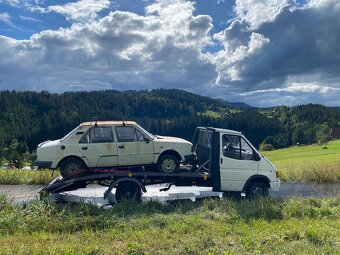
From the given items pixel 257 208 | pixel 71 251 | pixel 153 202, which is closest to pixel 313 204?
pixel 257 208

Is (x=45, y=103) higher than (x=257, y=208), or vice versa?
(x=45, y=103)

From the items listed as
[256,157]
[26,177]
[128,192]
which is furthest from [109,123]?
[26,177]

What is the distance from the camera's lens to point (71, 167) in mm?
9984

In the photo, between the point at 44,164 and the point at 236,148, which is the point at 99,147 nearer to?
Result: the point at 44,164

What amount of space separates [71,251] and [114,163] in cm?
442

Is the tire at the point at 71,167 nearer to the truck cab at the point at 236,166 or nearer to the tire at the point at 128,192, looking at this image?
the tire at the point at 128,192

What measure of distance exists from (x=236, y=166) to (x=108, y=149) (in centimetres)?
377

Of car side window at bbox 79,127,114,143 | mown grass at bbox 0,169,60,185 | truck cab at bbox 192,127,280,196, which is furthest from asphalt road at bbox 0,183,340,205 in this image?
car side window at bbox 79,127,114,143

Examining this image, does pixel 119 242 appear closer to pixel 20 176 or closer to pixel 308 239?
pixel 308 239

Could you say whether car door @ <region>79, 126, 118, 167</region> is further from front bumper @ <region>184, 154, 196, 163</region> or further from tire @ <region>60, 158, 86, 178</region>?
front bumper @ <region>184, 154, 196, 163</region>

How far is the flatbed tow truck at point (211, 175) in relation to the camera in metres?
9.87

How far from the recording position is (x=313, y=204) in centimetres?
949

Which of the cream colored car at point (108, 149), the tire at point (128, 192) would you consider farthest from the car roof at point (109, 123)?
the tire at point (128, 192)

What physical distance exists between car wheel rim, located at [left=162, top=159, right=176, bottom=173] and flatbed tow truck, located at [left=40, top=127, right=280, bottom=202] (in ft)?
0.78
